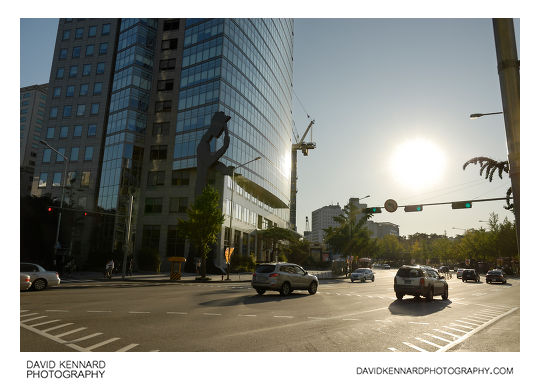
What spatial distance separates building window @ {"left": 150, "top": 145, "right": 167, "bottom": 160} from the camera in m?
51.3

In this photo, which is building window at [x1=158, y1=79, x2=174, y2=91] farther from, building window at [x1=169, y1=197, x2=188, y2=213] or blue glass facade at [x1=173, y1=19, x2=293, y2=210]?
building window at [x1=169, y1=197, x2=188, y2=213]

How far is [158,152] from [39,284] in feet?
116

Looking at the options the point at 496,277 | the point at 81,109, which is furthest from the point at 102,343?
the point at 81,109

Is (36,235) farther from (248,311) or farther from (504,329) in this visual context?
(504,329)

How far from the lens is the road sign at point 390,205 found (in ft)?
69.1

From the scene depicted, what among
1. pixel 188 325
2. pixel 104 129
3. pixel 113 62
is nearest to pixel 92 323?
pixel 188 325

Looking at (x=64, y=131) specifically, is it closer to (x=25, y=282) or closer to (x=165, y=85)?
(x=165, y=85)

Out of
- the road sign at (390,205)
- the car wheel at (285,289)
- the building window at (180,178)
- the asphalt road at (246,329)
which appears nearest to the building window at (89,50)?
the building window at (180,178)

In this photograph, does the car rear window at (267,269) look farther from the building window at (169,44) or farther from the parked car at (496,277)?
the building window at (169,44)

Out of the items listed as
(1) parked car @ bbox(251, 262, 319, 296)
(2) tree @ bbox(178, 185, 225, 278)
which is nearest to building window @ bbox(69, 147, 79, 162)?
(2) tree @ bbox(178, 185, 225, 278)

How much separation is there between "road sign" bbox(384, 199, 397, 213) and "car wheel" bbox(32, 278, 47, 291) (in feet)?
61.4

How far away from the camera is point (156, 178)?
51062 millimetres

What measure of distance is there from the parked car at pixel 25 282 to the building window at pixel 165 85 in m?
41.1
